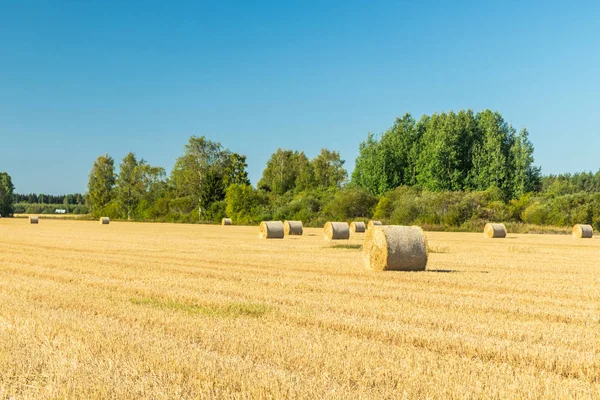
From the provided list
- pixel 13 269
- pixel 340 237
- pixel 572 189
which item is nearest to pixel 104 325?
pixel 13 269

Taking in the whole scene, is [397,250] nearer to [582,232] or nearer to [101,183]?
[582,232]

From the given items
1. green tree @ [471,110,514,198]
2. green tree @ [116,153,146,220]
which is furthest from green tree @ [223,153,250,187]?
green tree @ [471,110,514,198]

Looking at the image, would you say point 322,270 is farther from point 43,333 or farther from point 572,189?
point 572,189

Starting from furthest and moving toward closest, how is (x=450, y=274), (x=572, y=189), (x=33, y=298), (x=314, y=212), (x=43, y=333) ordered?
(x=572, y=189) → (x=314, y=212) → (x=450, y=274) → (x=33, y=298) → (x=43, y=333)

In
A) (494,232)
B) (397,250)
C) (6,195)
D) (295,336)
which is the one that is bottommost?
(295,336)

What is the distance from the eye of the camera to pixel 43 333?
25.2 ft

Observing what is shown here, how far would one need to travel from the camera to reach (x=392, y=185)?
270 feet

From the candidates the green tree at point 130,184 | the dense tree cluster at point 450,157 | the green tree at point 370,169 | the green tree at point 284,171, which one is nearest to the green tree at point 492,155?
the dense tree cluster at point 450,157

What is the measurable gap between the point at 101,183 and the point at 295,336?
11690cm

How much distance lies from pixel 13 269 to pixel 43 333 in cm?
871

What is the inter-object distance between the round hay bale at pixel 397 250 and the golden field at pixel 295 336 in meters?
1.38

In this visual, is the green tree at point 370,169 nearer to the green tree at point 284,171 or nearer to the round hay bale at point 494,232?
the green tree at point 284,171

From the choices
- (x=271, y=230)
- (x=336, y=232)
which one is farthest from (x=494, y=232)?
(x=271, y=230)

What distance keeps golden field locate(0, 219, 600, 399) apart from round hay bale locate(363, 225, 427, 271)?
1377 mm
